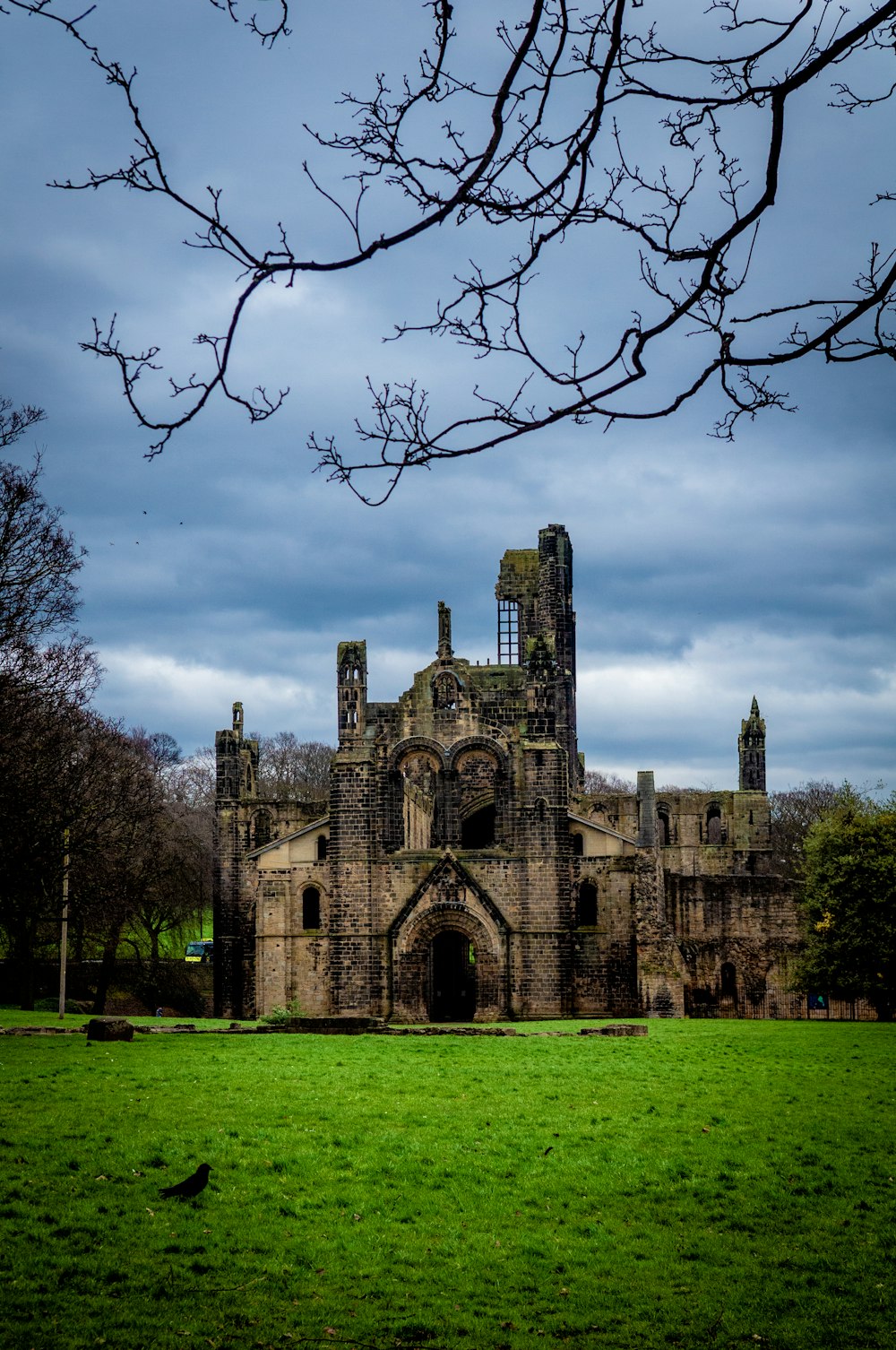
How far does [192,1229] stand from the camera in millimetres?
10789

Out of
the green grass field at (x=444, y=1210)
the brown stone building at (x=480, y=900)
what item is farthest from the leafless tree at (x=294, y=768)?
the green grass field at (x=444, y=1210)

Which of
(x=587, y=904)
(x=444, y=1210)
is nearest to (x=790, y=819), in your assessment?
(x=587, y=904)

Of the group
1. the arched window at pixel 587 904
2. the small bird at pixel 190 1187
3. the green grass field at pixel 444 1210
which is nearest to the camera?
the green grass field at pixel 444 1210

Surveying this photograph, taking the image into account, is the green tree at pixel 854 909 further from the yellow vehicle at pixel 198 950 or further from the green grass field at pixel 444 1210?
the yellow vehicle at pixel 198 950

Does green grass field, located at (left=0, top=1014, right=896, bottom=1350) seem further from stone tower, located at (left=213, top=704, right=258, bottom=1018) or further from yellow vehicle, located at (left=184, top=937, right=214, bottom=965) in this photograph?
yellow vehicle, located at (left=184, top=937, right=214, bottom=965)

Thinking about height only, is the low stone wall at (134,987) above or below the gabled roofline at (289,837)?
below

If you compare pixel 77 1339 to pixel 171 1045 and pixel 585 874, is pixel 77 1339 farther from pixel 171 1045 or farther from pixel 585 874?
pixel 585 874

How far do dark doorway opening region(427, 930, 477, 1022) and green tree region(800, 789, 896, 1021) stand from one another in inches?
445

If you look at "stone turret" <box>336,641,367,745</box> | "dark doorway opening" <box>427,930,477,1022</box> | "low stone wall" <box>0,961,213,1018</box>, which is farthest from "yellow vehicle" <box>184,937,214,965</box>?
"stone turret" <box>336,641,367,745</box>

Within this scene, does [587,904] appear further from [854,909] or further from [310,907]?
[310,907]

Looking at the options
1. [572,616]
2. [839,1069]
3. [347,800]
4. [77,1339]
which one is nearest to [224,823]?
[347,800]

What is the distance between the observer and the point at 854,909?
37.8m

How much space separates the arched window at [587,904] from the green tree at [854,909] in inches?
261

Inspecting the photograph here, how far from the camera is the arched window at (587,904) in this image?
41.9 metres
